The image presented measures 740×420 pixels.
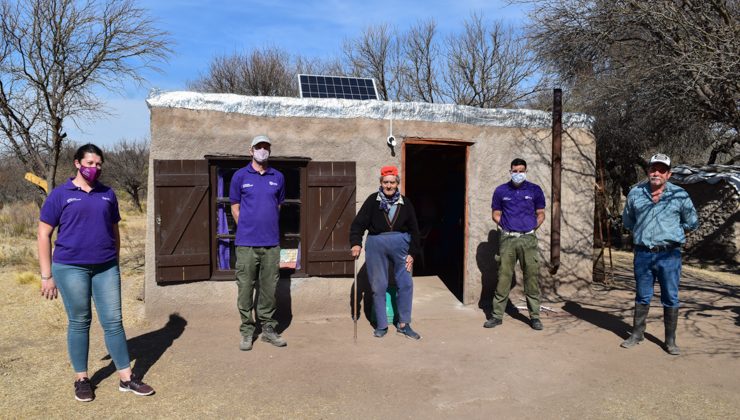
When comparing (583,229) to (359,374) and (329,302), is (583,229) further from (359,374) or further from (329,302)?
(359,374)

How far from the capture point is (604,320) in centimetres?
601

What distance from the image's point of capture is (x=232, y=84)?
23.2 metres

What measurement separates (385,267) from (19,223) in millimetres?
14531

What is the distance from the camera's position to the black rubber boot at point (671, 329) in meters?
4.83

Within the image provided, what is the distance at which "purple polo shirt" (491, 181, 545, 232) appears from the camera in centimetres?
560

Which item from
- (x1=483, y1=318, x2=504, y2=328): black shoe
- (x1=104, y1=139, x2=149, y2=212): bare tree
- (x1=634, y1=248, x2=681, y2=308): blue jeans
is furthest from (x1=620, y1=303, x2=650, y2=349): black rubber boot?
(x1=104, y1=139, x2=149, y2=212): bare tree

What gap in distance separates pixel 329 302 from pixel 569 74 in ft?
20.3

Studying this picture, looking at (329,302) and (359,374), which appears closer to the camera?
(359,374)

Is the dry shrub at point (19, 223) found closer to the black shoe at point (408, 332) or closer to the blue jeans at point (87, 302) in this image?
the blue jeans at point (87, 302)

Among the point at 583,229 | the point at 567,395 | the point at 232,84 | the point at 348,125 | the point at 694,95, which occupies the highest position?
the point at 232,84

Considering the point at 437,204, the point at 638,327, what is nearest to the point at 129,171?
the point at 437,204

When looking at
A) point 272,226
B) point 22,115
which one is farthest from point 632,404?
point 22,115

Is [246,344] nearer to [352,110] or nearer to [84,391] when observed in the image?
[84,391]

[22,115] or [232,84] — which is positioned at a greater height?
[232,84]
